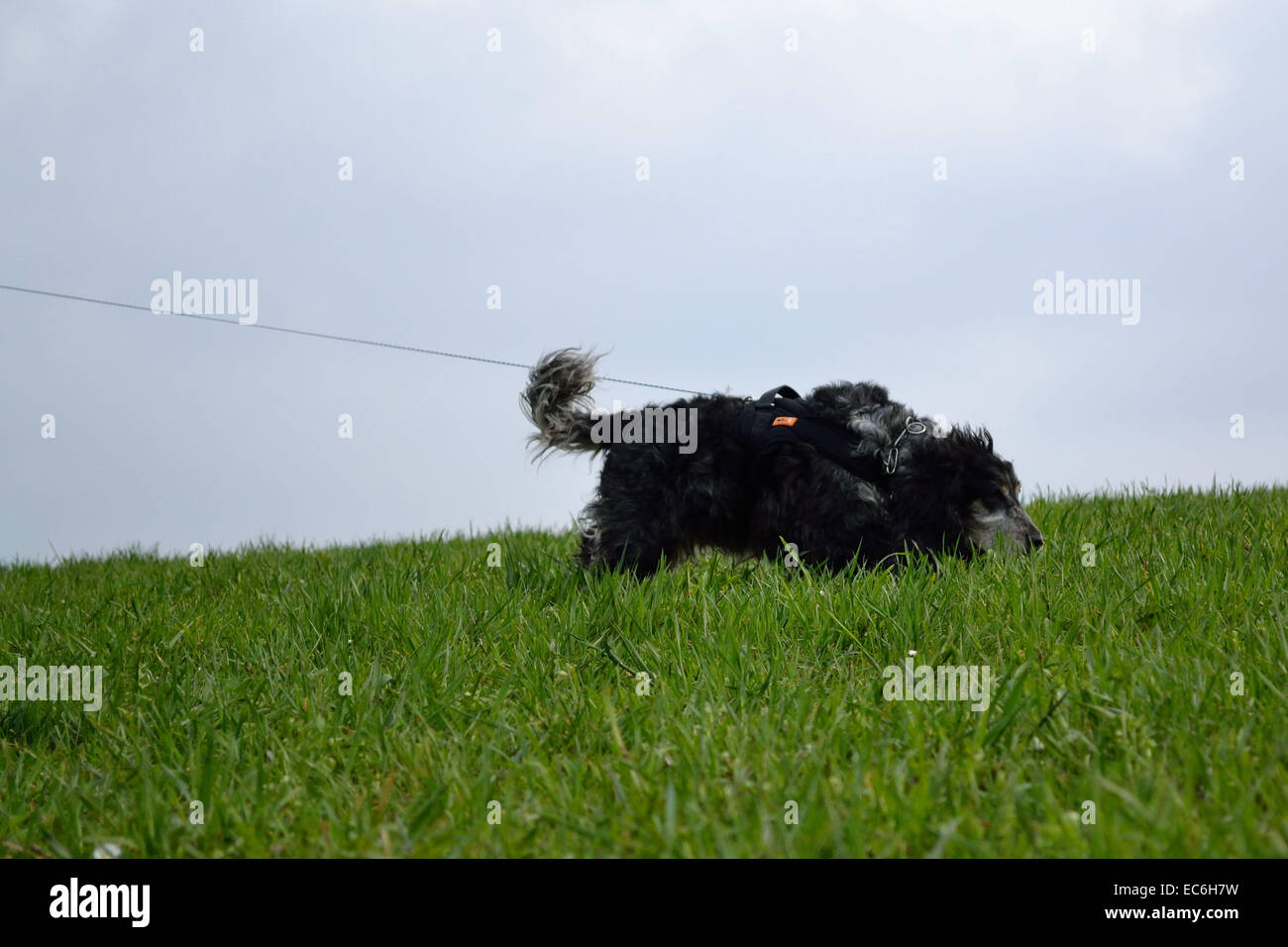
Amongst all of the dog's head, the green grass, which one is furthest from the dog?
the green grass

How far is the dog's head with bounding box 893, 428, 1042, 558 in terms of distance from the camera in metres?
5.26

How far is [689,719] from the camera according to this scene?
2.94m

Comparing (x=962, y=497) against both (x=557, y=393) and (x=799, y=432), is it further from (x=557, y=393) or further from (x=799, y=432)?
(x=557, y=393)

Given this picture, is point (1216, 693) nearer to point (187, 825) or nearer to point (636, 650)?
point (636, 650)

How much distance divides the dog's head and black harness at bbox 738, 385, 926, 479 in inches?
4.9

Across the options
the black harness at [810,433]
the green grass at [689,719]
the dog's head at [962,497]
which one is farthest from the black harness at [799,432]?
the green grass at [689,719]

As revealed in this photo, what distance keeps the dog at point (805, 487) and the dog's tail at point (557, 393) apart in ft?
1.71

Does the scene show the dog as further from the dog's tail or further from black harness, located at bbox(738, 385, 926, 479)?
the dog's tail

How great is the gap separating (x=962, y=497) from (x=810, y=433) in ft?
3.21

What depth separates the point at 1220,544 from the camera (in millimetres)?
5113

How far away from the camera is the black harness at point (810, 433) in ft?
17.4

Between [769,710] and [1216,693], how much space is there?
143 centimetres

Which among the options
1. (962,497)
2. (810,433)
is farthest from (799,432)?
(962,497)

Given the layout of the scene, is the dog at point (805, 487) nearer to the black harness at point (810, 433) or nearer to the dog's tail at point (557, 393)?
the black harness at point (810, 433)
